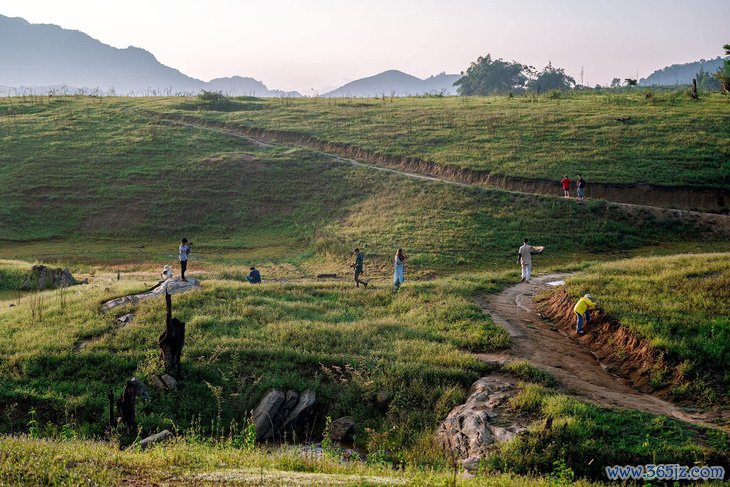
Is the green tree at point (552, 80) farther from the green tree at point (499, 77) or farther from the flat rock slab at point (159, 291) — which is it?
the flat rock slab at point (159, 291)

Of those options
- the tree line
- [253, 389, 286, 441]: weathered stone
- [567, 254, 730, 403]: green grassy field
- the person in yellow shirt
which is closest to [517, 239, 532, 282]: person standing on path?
[567, 254, 730, 403]: green grassy field

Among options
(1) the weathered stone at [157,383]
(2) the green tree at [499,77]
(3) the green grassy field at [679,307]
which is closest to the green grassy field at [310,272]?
(3) the green grassy field at [679,307]

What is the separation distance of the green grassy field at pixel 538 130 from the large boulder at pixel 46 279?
26130 mm

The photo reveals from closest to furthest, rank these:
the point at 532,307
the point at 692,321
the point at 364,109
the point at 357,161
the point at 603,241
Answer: the point at 692,321, the point at 532,307, the point at 603,241, the point at 357,161, the point at 364,109

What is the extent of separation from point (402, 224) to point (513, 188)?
28.2 ft

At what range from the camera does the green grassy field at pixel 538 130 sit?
126ft

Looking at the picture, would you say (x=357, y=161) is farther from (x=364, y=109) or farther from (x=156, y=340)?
(x=156, y=340)

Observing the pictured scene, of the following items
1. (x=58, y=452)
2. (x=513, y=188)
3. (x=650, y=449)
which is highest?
(x=513, y=188)

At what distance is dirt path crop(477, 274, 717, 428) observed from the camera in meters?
13.1

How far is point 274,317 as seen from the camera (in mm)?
18188

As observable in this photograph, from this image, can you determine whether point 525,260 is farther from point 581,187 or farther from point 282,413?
point 581,187

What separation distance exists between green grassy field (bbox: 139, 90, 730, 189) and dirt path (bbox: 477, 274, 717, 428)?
66.7 feet


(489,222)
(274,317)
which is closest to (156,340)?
(274,317)

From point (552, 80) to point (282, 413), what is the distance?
10641 cm
